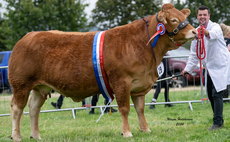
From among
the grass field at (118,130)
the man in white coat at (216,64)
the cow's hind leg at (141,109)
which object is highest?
the man in white coat at (216,64)

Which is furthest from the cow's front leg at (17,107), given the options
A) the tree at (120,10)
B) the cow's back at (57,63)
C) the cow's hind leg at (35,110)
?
the tree at (120,10)

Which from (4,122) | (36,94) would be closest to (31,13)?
(4,122)

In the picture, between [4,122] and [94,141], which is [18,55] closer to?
[94,141]

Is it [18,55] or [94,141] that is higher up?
[18,55]

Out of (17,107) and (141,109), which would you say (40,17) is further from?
(141,109)

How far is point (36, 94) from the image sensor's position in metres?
5.20

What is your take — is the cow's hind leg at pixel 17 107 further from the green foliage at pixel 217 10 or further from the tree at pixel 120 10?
the green foliage at pixel 217 10

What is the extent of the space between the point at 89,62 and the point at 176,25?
1488 millimetres

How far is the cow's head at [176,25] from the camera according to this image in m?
4.40

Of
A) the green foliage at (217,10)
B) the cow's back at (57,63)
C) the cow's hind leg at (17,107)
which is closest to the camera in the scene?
the cow's back at (57,63)

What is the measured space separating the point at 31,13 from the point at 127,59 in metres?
18.8

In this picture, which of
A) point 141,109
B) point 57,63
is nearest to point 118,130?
point 141,109

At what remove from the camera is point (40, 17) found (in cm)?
2191

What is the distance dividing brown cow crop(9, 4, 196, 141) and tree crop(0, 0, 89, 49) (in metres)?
17.5
